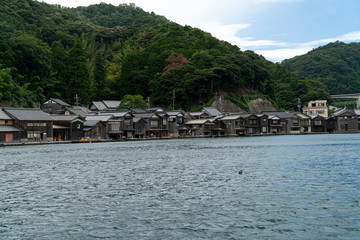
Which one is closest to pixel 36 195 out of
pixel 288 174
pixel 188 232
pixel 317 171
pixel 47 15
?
pixel 188 232

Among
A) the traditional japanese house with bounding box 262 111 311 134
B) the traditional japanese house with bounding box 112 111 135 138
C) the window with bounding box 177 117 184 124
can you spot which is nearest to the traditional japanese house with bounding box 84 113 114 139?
the traditional japanese house with bounding box 112 111 135 138

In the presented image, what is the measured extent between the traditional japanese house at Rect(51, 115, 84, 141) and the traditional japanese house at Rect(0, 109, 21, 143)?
8.97 metres

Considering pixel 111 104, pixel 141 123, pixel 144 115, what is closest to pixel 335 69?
pixel 111 104

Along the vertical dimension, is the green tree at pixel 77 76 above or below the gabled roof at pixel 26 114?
above

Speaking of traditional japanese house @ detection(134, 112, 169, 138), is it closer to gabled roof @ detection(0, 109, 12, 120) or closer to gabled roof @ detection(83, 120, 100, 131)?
gabled roof @ detection(83, 120, 100, 131)

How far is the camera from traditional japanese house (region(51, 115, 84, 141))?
65.5 metres

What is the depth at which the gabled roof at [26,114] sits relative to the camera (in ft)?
187

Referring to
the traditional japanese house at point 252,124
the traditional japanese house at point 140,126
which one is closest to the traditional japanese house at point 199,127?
the traditional japanese house at point 252,124

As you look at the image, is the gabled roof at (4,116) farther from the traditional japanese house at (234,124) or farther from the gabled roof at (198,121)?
the traditional japanese house at (234,124)

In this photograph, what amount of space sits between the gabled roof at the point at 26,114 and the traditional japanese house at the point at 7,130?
2.88 feet

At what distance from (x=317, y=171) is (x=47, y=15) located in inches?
5689

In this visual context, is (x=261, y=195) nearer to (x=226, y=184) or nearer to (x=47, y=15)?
(x=226, y=184)

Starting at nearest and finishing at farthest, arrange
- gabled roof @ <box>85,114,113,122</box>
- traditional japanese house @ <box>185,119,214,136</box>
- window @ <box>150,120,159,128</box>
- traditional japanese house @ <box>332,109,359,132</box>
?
gabled roof @ <box>85,114,113,122</box>, window @ <box>150,120,159,128</box>, traditional japanese house @ <box>185,119,214,136</box>, traditional japanese house @ <box>332,109,359,132</box>

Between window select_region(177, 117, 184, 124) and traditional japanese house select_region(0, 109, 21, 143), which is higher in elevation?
window select_region(177, 117, 184, 124)
